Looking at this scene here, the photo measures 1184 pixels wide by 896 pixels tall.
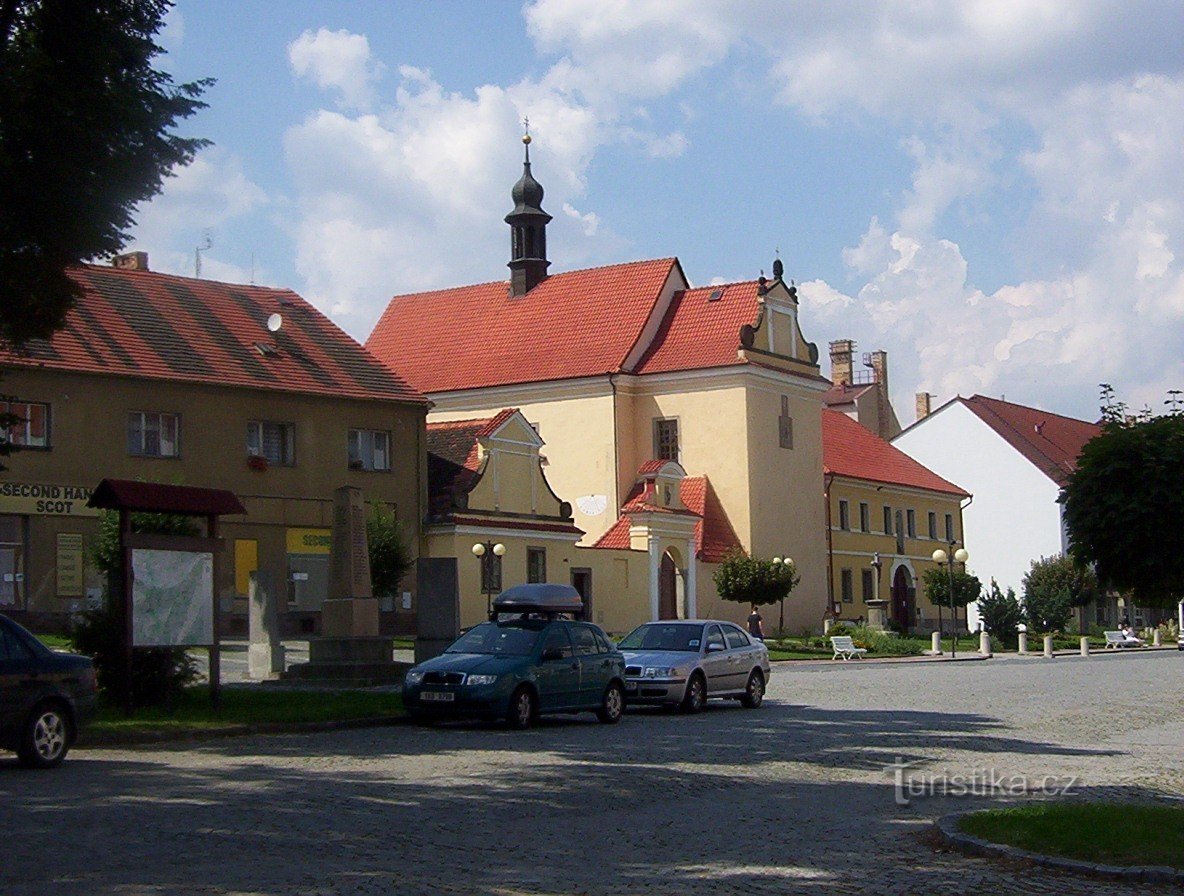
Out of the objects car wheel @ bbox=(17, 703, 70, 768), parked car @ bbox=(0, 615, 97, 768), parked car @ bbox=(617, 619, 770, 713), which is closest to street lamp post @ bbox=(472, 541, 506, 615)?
parked car @ bbox=(617, 619, 770, 713)

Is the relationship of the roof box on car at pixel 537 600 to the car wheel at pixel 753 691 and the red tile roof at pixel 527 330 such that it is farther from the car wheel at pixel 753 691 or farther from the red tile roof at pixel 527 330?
the red tile roof at pixel 527 330

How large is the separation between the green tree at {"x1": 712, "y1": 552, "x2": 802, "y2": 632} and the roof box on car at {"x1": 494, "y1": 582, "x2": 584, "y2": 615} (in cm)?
3167

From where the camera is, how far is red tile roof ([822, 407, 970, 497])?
77000 millimetres

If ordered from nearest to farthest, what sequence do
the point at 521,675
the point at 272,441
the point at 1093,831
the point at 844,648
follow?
the point at 1093,831 < the point at 521,675 < the point at 272,441 < the point at 844,648

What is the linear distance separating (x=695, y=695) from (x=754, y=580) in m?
32.5

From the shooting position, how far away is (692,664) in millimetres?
26219

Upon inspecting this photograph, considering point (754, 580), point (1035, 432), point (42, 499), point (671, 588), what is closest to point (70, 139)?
point (42, 499)

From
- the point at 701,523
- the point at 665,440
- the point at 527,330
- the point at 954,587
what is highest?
the point at 527,330

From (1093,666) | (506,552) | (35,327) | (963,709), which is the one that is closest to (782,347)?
(506,552)

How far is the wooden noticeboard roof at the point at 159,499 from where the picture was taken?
835 inches

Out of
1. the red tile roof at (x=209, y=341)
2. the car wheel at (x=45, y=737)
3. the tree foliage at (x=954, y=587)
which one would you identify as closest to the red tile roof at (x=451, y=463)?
the red tile roof at (x=209, y=341)

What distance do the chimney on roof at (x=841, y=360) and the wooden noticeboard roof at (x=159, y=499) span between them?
89.5 metres

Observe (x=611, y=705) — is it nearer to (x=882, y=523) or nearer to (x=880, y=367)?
(x=882, y=523)

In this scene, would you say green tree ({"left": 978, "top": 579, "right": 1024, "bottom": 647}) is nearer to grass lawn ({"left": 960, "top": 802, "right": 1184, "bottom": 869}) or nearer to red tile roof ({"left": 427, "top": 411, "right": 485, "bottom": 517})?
red tile roof ({"left": 427, "top": 411, "right": 485, "bottom": 517})
